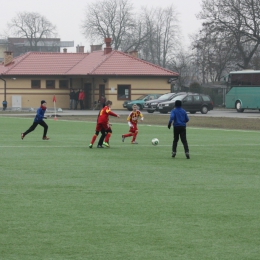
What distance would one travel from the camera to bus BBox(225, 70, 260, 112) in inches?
2256

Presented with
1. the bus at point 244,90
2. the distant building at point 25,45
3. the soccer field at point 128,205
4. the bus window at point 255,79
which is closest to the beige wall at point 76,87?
the bus at point 244,90

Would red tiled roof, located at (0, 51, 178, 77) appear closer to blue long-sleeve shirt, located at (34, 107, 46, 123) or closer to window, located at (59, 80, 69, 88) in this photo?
window, located at (59, 80, 69, 88)

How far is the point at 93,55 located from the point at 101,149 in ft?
163

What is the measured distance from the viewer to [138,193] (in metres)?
12.1

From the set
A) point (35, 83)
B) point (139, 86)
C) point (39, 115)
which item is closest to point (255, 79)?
point (139, 86)

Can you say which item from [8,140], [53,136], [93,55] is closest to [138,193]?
[8,140]

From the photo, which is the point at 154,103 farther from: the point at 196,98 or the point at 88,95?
the point at 88,95

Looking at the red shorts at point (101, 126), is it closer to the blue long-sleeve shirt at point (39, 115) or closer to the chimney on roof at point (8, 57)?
the blue long-sleeve shirt at point (39, 115)

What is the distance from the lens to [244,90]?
58594 mm

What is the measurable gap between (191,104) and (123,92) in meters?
12.2

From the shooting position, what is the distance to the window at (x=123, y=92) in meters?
63.8

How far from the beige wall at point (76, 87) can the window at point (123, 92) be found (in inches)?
11.6

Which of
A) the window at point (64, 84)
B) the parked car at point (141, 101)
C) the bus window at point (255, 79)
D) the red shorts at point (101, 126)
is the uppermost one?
the bus window at point (255, 79)

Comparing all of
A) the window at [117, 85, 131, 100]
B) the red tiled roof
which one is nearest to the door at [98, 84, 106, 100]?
the window at [117, 85, 131, 100]
